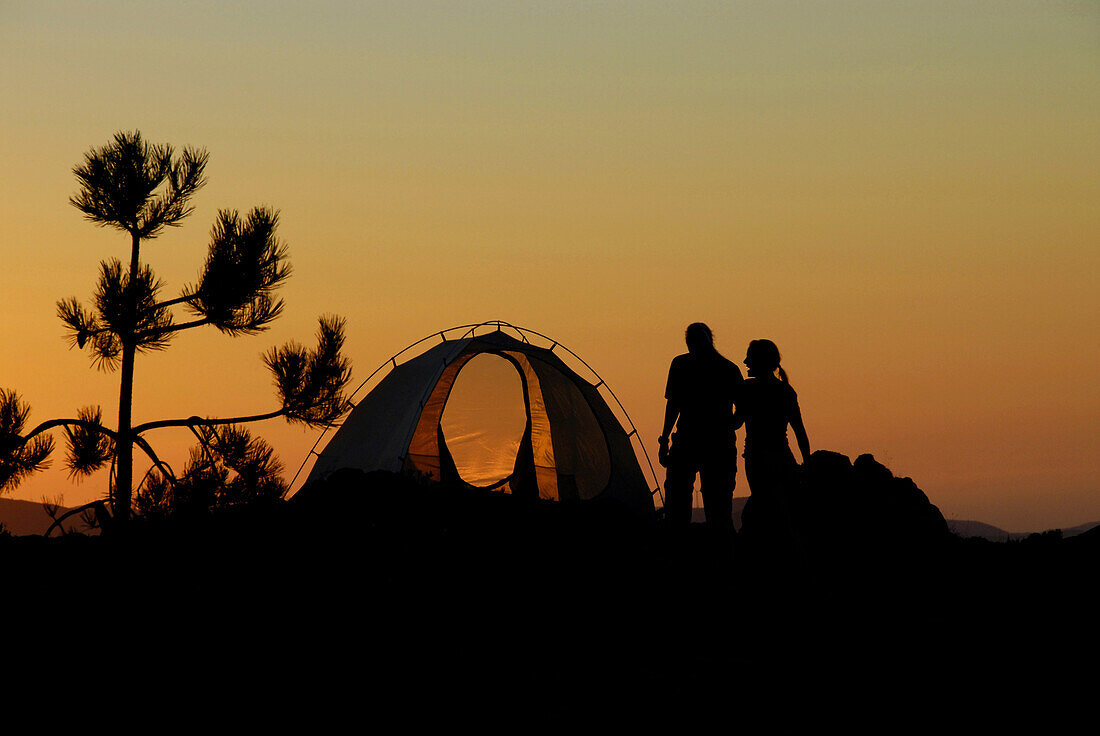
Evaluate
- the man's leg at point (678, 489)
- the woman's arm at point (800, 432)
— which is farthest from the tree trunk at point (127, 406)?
the woman's arm at point (800, 432)

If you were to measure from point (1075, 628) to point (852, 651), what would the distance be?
187 cm

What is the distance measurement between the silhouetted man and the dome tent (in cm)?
566

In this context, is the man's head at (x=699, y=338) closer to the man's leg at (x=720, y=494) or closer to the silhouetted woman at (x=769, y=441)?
the silhouetted woman at (x=769, y=441)

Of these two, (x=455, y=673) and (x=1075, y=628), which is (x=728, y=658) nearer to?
(x=455, y=673)

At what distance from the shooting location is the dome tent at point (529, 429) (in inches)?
598

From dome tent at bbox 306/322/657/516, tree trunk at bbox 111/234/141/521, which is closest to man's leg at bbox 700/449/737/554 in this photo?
dome tent at bbox 306/322/657/516

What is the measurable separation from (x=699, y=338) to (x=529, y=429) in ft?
24.1

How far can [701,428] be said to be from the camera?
950cm

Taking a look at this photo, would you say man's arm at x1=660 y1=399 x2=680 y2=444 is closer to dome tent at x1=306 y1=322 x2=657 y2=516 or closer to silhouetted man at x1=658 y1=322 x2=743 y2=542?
silhouetted man at x1=658 y1=322 x2=743 y2=542

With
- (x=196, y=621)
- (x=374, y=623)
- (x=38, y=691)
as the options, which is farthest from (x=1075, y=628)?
(x=38, y=691)

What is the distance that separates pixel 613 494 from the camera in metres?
15.7

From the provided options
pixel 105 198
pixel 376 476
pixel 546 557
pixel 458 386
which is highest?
pixel 105 198

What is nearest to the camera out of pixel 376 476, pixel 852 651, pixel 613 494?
pixel 852 651

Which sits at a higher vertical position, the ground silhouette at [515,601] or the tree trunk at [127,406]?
the tree trunk at [127,406]
